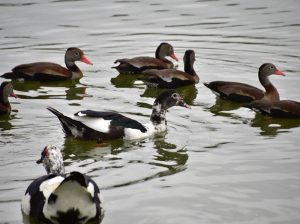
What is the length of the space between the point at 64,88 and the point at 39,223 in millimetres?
7254

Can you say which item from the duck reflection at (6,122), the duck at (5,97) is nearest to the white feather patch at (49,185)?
the duck reflection at (6,122)

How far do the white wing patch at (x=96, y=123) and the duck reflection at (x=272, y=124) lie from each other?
2.41m

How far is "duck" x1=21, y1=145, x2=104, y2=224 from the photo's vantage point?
732cm

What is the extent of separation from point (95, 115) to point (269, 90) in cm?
395

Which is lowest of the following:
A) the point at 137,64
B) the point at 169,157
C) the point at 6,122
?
the point at 169,157

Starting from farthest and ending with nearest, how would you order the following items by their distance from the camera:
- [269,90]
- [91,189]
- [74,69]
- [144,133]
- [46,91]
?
[74,69] → [46,91] → [269,90] → [144,133] → [91,189]

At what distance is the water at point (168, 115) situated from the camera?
8.76 meters

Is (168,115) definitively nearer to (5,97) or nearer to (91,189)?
(5,97)

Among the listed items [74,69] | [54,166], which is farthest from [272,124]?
[74,69]

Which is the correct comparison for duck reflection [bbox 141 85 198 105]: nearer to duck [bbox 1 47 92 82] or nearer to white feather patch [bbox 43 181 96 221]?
duck [bbox 1 47 92 82]

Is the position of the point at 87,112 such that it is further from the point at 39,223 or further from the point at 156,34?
the point at 156,34

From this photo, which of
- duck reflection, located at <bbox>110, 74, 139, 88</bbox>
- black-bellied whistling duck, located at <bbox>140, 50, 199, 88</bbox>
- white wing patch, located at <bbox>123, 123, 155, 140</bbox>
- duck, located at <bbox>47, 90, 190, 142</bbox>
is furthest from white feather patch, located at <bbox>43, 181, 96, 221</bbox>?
duck reflection, located at <bbox>110, 74, 139, 88</bbox>

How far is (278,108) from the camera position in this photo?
41.4 ft

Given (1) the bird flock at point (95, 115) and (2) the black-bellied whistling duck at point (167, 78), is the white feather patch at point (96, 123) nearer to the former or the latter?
(1) the bird flock at point (95, 115)
